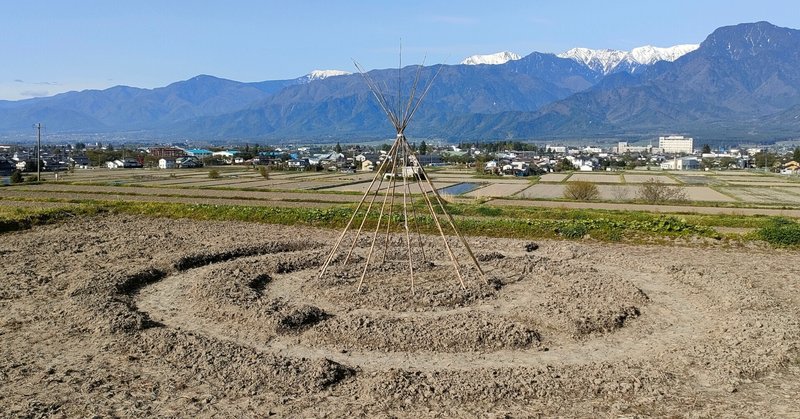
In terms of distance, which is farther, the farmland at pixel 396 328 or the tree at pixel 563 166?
the tree at pixel 563 166

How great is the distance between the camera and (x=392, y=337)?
10.0 metres

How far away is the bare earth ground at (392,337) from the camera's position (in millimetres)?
Result: 7895

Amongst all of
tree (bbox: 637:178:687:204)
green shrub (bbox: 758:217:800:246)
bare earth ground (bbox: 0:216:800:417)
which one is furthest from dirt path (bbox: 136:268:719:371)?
tree (bbox: 637:178:687:204)

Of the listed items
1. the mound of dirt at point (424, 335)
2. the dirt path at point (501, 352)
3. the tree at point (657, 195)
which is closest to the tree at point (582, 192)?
the tree at point (657, 195)

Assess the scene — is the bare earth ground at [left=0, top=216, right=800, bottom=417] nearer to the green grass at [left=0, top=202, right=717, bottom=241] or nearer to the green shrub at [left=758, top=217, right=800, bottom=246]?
the green shrub at [left=758, top=217, right=800, bottom=246]

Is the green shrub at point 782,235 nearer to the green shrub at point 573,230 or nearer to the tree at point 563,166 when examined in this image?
the green shrub at point 573,230

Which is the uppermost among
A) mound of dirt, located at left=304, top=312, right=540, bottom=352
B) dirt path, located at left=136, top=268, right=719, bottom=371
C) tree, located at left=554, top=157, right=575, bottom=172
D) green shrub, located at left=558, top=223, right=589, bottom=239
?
tree, located at left=554, top=157, right=575, bottom=172

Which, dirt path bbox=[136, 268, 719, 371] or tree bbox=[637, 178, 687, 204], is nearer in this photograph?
dirt path bbox=[136, 268, 719, 371]

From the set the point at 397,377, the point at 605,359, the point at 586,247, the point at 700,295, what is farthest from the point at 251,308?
the point at 586,247

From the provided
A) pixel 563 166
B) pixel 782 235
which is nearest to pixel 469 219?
pixel 782 235

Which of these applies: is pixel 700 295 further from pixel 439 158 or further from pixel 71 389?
pixel 439 158

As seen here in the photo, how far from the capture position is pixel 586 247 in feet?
63.0

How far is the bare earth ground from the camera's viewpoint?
25.9 ft

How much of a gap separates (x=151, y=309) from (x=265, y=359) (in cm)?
421
